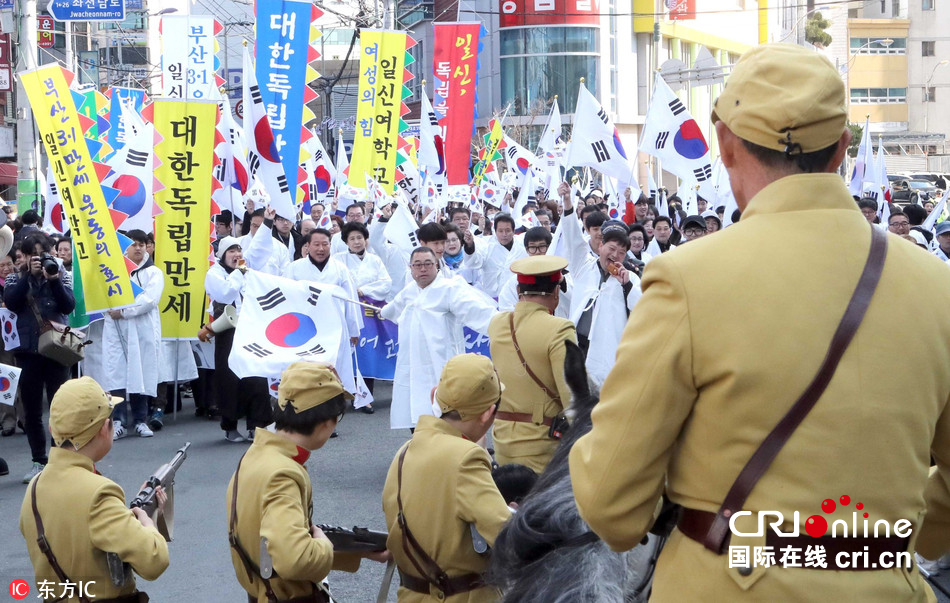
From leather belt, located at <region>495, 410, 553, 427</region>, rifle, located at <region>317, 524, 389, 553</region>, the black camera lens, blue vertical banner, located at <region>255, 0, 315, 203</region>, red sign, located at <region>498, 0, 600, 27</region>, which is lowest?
rifle, located at <region>317, 524, 389, 553</region>

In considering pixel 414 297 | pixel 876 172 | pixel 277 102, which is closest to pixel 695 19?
pixel 876 172

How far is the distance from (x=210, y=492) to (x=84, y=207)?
3.20m

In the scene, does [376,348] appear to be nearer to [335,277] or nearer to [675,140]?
[335,277]

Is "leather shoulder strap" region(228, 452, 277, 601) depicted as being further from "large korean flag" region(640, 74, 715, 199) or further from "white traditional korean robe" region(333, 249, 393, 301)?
"large korean flag" region(640, 74, 715, 199)

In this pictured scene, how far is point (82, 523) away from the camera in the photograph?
3.61m

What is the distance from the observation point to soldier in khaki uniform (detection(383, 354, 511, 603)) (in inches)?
141

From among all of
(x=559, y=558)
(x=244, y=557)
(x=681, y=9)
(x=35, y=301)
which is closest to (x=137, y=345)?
(x=35, y=301)

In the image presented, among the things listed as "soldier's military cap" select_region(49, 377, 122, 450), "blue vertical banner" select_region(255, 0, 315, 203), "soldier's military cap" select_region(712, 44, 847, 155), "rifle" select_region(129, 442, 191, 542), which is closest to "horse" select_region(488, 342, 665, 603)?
"soldier's military cap" select_region(712, 44, 847, 155)

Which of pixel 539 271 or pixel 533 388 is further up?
pixel 539 271

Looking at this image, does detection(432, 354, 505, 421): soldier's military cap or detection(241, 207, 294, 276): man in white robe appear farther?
detection(241, 207, 294, 276): man in white robe

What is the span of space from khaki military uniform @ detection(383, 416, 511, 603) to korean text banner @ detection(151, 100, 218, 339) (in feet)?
24.3

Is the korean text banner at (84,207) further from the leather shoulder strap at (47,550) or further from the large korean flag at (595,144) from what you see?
the leather shoulder strap at (47,550)

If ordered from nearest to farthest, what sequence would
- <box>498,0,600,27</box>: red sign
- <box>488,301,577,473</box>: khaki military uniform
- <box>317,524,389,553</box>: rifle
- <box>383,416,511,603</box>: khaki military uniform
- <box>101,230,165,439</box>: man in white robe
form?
<box>383,416,511,603</box>: khaki military uniform → <box>317,524,389,553</box>: rifle → <box>488,301,577,473</box>: khaki military uniform → <box>101,230,165,439</box>: man in white robe → <box>498,0,600,27</box>: red sign

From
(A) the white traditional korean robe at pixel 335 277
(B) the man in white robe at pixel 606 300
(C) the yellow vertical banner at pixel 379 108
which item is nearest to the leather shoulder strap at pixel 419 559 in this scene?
(B) the man in white robe at pixel 606 300
